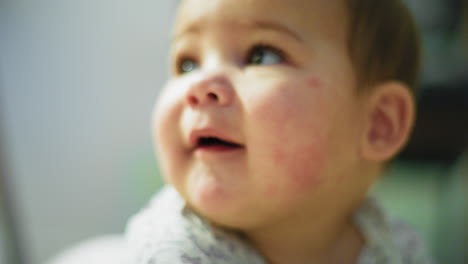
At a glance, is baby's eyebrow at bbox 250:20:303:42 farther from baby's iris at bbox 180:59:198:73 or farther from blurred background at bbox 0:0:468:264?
blurred background at bbox 0:0:468:264

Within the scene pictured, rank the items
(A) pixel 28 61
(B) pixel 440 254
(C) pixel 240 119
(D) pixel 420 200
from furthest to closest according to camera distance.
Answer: (D) pixel 420 200
(B) pixel 440 254
(A) pixel 28 61
(C) pixel 240 119

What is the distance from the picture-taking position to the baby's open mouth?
0.55 m

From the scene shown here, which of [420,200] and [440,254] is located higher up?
[420,200]

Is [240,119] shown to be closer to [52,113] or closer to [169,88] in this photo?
[169,88]

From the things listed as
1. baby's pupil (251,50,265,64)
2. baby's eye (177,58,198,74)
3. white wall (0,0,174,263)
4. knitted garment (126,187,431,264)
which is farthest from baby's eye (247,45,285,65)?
white wall (0,0,174,263)

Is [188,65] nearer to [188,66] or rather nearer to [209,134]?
[188,66]

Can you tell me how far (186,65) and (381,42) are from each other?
1.01 ft

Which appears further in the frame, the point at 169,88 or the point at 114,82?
the point at 114,82

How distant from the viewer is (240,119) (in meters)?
0.54

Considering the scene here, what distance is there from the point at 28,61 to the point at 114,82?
0.81 feet

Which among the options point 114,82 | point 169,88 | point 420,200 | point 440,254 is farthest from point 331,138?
point 420,200

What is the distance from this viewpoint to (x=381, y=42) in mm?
667

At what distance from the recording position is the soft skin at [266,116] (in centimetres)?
54

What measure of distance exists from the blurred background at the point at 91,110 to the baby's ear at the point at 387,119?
0.61 metres
